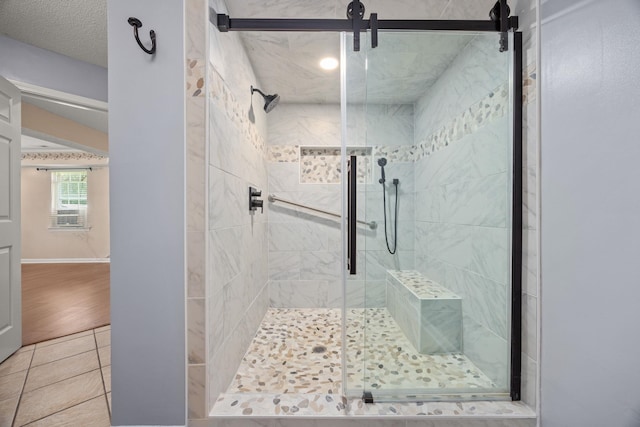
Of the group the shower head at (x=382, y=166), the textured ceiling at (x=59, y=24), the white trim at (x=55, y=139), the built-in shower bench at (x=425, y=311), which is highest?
the textured ceiling at (x=59, y=24)

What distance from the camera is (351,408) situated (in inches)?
45.7

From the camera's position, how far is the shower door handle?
4.21 ft

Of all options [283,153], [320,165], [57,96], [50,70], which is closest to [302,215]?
[320,165]

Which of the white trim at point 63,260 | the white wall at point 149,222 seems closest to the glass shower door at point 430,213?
the white wall at point 149,222

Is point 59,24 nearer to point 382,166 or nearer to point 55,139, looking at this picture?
point 55,139

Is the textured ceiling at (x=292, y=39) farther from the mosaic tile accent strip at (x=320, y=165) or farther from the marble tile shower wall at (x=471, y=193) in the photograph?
the mosaic tile accent strip at (x=320, y=165)

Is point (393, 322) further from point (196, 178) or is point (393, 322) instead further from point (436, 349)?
point (196, 178)

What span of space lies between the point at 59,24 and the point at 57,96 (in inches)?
20.8

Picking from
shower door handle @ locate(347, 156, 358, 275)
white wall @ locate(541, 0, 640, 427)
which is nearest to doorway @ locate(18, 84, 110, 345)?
shower door handle @ locate(347, 156, 358, 275)

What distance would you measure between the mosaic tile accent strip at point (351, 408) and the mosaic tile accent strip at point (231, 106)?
1352 millimetres

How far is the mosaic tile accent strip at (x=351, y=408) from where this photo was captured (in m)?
1.13

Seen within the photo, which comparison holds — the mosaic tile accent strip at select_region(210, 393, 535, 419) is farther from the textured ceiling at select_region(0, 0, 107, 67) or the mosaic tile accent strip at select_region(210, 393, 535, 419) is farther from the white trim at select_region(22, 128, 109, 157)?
the white trim at select_region(22, 128, 109, 157)

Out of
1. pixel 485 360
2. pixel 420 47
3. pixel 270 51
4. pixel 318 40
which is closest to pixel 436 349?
pixel 485 360

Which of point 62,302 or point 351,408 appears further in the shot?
point 62,302
